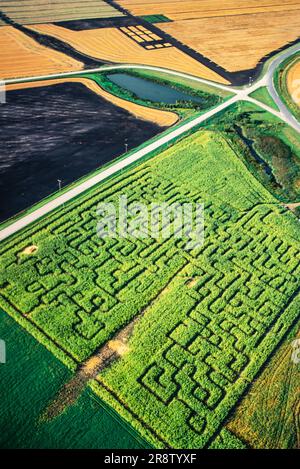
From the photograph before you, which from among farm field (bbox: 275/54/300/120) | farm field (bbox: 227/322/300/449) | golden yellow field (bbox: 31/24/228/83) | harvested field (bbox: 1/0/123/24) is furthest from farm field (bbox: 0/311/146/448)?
harvested field (bbox: 1/0/123/24)

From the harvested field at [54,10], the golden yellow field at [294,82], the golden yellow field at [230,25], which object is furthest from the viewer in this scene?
the harvested field at [54,10]

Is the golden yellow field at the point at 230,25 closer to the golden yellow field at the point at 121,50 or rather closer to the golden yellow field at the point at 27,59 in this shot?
the golden yellow field at the point at 121,50

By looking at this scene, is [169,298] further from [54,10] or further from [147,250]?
[54,10]

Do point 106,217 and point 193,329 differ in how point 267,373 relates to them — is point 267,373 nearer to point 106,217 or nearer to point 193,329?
point 193,329

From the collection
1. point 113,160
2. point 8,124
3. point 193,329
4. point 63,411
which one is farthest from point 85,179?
point 63,411

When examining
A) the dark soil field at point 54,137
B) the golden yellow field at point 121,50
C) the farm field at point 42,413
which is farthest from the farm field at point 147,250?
the golden yellow field at point 121,50

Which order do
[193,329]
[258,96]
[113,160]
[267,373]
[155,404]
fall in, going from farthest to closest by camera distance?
[258,96]
[113,160]
[193,329]
[267,373]
[155,404]
